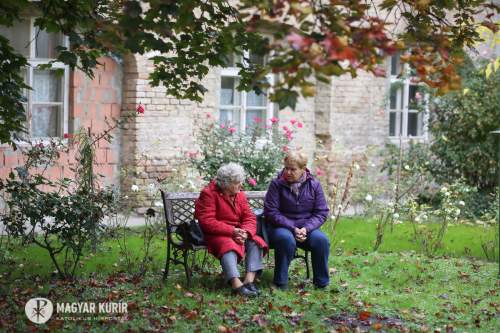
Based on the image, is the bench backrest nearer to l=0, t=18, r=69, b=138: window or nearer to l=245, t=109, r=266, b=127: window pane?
l=0, t=18, r=69, b=138: window

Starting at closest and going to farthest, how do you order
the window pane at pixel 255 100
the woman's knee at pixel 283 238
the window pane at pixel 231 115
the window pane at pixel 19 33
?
the woman's knee at pixel 283 238
the window pane at pixel 19 33
the window pane at pixel 231 115
the window pane at pixel 255 100

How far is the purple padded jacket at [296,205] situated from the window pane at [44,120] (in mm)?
5941

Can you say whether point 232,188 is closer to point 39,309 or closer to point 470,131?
point 39,309

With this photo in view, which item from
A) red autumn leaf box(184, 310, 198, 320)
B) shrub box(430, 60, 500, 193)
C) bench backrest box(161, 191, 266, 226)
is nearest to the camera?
red autumn leaf box(184, 310, 198, 320)

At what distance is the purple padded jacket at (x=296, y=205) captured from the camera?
822cm

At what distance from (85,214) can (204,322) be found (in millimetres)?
1913

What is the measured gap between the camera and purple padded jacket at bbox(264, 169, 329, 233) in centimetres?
822

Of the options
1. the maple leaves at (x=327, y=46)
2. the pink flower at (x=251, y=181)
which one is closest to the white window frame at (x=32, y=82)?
the pink flower at (x=251, y=181)

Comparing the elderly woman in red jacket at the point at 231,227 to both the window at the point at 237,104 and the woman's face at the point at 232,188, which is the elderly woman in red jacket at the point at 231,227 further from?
the window at the point at 237,104

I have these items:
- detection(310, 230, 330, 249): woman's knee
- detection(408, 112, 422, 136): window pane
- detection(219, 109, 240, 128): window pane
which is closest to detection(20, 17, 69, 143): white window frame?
detection(219, 109, 240, 128): window pane

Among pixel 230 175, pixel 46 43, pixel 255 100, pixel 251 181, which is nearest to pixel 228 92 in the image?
pixel 255 100

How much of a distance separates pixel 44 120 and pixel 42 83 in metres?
0.56

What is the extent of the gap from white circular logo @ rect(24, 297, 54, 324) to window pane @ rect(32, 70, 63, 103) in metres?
6.60

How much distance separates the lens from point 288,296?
7.75 metres
